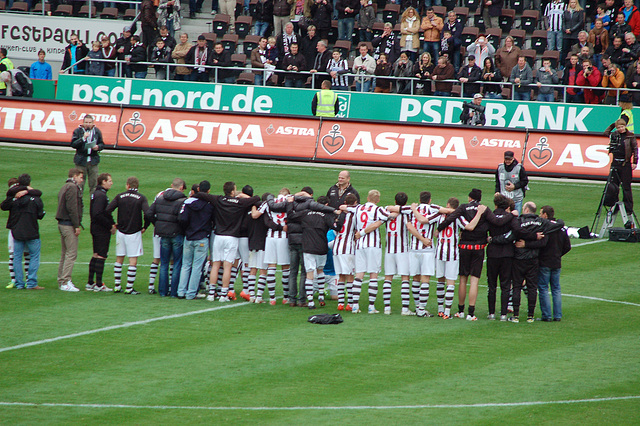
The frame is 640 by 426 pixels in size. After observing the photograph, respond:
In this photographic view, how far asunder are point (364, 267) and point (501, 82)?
732 inches

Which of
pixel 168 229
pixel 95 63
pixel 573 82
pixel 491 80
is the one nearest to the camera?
pixel 168 229

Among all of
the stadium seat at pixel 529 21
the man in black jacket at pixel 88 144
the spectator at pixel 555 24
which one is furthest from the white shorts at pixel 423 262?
the stadium seat at pixel 529 21

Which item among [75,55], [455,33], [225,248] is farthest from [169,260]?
[75,55]

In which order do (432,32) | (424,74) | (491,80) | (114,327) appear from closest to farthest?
(114,327), (491,80), (424,74), (432,32)

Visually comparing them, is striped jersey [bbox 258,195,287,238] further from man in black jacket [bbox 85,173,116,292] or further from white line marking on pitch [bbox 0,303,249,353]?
man in black jacket [bbox 85,173,116,292]

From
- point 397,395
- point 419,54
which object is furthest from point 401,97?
point 397,395

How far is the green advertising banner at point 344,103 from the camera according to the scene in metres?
31.7

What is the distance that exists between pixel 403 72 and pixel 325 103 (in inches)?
199

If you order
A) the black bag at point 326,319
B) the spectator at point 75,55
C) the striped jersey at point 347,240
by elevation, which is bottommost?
the black bag at point 326,319

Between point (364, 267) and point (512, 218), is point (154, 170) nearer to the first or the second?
point (364, 267)

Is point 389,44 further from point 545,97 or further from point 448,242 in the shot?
point 448,242

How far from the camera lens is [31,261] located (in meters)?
17.4

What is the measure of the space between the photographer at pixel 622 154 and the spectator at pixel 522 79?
1013 centimetres

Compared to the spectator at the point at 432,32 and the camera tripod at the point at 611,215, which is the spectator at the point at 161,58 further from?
the camera tripod at the point at 611,215
